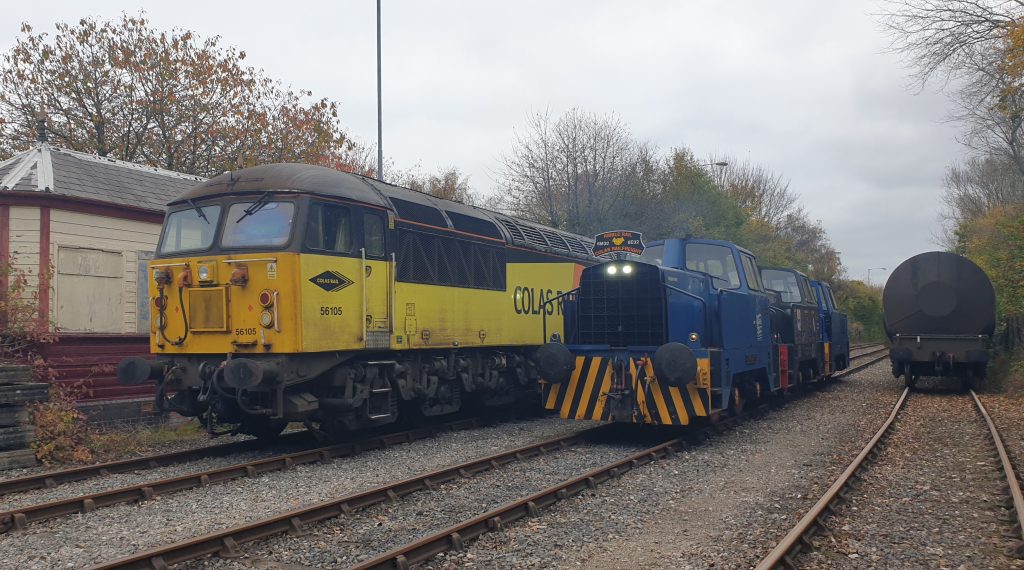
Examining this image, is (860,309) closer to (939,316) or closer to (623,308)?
(939,316)

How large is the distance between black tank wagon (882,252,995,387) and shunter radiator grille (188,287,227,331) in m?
15.0

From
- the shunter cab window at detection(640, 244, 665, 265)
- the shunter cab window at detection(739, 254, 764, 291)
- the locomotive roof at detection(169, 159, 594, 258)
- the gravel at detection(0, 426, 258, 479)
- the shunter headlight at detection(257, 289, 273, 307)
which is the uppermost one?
the locomotive roof at detection(169, 159, 594, 258)

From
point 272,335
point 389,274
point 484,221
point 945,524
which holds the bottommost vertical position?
point 945,524

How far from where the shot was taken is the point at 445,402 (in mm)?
11414

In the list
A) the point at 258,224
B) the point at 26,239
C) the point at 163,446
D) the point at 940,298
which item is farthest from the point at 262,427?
the point at 940,298

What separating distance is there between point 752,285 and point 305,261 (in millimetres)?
7109

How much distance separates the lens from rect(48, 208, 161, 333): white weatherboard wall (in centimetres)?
1148

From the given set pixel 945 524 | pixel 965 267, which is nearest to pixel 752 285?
pixel 945 524

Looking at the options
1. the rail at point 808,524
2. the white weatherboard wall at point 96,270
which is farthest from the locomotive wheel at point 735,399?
the white weatherboard wall at point 96,270

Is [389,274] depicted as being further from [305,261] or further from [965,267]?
[965,267]

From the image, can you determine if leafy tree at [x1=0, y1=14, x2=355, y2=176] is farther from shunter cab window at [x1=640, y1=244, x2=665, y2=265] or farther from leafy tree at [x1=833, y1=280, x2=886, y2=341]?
leafy tree at [x1=833, y1=280, x2=886, y2=341]

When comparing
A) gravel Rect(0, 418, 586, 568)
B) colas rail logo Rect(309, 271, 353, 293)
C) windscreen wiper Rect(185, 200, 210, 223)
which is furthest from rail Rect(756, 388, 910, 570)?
windscreen wiper Rect(185, 200, 210, 223)

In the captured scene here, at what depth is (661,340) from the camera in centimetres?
1019

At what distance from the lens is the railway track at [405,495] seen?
→ 5.11 meters
